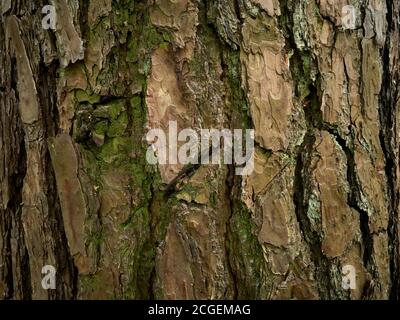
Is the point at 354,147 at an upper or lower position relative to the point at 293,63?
lower

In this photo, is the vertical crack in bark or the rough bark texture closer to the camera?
the rough bark texture

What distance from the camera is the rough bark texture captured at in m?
1.11

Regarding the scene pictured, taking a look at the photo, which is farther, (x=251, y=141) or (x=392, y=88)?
(x=392, y=88)

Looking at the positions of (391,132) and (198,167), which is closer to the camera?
(198,167)

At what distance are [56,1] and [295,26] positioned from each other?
53 centimetres

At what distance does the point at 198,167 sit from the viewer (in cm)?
111

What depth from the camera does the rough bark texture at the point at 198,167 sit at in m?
1.11

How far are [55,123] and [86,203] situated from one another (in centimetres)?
19

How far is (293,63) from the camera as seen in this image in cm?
115

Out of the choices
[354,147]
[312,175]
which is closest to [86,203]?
[312,175]

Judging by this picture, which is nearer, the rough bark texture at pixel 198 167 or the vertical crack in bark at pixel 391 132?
the rough bark texture at pixel 198 167
